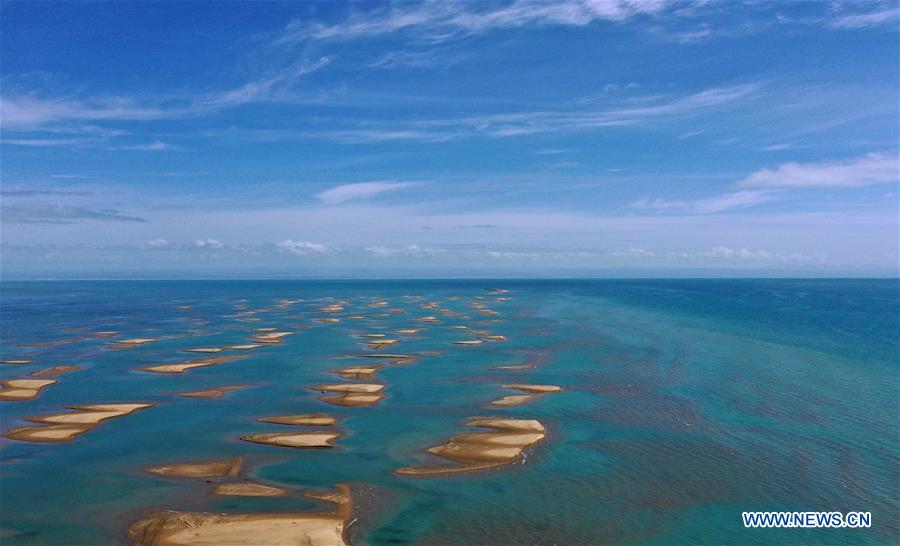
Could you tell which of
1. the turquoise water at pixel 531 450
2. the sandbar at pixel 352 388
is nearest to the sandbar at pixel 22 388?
the turquoise water at pixel 531 450

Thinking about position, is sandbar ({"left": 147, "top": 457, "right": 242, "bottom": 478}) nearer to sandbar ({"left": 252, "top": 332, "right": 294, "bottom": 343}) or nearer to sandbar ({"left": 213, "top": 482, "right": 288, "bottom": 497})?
sandbar ({"left": 213, "top": 482, "right": 288, "bottom": 497})

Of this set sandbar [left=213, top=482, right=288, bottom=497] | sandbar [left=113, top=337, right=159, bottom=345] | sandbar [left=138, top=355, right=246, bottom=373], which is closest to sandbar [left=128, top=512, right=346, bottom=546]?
sandbar [left=213, top=482, right=288, bottom=497]

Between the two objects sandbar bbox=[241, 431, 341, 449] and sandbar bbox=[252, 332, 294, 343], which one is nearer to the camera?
sandbar bbox=[241, 431, 341, 449]

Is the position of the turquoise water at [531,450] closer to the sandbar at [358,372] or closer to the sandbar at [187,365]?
the sandbar at [358,372]

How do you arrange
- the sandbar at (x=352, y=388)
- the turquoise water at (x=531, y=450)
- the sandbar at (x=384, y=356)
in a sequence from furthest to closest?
the sandbar at (x=384, y=356), the sandbar at (x=352, y=388), the turquoise water at (x=531, y=450)

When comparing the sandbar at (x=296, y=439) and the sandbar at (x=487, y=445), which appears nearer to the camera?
the sandbar at (x=487, y=445)

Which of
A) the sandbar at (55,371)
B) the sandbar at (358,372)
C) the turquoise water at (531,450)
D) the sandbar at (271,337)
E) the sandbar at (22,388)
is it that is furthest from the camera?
the sandbar at (271,337)

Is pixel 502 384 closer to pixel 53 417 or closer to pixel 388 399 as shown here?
pixel 388 399

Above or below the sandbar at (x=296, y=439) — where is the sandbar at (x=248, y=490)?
below

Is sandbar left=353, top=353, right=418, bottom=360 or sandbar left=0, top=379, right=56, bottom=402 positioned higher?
sandbar left=353, top=353, right=418, bottom=360

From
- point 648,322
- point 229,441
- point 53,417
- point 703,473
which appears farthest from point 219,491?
point 648,322
